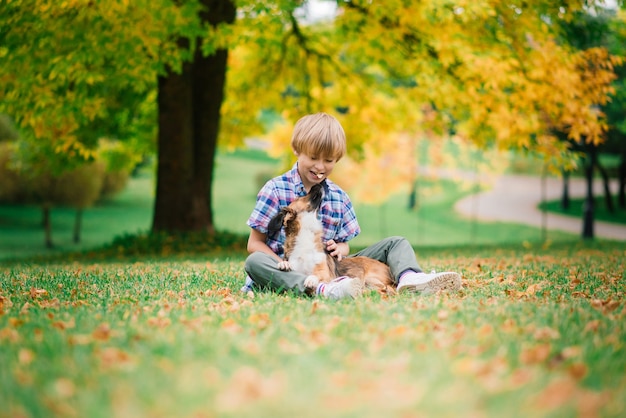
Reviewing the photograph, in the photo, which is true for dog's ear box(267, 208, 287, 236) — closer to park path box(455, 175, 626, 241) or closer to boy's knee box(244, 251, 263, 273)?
boy's knee box(244, 251, 263, 273)

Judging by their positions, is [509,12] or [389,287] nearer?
[389,287]

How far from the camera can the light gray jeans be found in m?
4.80

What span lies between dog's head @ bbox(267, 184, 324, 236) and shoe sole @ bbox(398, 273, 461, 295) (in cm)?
107

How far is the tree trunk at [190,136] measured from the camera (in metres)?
11.6

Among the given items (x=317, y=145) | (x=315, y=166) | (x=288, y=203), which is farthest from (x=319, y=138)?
(x=288, y=203)

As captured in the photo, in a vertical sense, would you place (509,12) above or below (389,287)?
above

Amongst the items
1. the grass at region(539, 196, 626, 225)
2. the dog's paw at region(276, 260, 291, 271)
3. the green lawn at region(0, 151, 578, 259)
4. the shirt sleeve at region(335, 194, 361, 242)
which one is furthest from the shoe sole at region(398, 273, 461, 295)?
Result: the grass at region(539, 196, 626, 225)

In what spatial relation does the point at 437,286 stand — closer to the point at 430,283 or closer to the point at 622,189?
the point at 430,283

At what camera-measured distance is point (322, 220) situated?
530 centimetres

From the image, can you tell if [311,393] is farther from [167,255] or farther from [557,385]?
[167,255]

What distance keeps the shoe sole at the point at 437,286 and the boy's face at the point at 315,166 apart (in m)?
1.19

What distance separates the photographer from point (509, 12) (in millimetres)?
10633

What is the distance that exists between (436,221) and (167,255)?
2583 cm

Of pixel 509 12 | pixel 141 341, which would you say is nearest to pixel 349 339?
pixel 141 341
